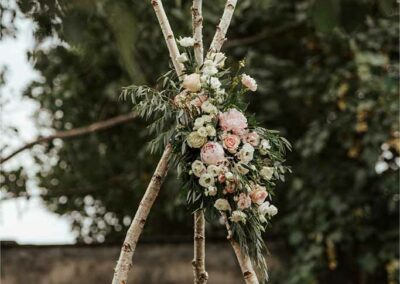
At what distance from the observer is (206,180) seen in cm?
→ 162

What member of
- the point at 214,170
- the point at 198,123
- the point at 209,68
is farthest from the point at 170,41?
the point at 214,170

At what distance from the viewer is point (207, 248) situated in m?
Answer: 4.11

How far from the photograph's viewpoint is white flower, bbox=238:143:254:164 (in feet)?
5.42

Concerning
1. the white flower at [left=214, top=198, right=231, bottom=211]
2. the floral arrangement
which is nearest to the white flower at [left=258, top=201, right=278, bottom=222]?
the floral arrangement

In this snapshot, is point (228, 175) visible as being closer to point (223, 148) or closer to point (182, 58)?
point (223, 148)

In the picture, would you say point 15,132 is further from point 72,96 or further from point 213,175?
point 213,175

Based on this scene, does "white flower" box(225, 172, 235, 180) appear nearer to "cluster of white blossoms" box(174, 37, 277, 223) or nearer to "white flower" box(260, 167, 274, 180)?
"cluster of white blossoms" box(174, 37, 277, 223)

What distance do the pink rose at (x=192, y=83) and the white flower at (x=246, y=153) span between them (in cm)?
18

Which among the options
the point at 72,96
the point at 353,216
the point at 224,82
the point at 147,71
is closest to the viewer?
the point at 224,82

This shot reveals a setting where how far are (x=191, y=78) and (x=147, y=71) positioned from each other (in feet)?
9.31

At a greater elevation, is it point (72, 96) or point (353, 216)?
point (72, 96)

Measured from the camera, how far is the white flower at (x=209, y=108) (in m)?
1.67

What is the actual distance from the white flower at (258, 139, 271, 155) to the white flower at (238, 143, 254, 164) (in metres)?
0.06

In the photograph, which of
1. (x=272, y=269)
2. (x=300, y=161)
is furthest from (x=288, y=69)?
(x=272, y=269)
